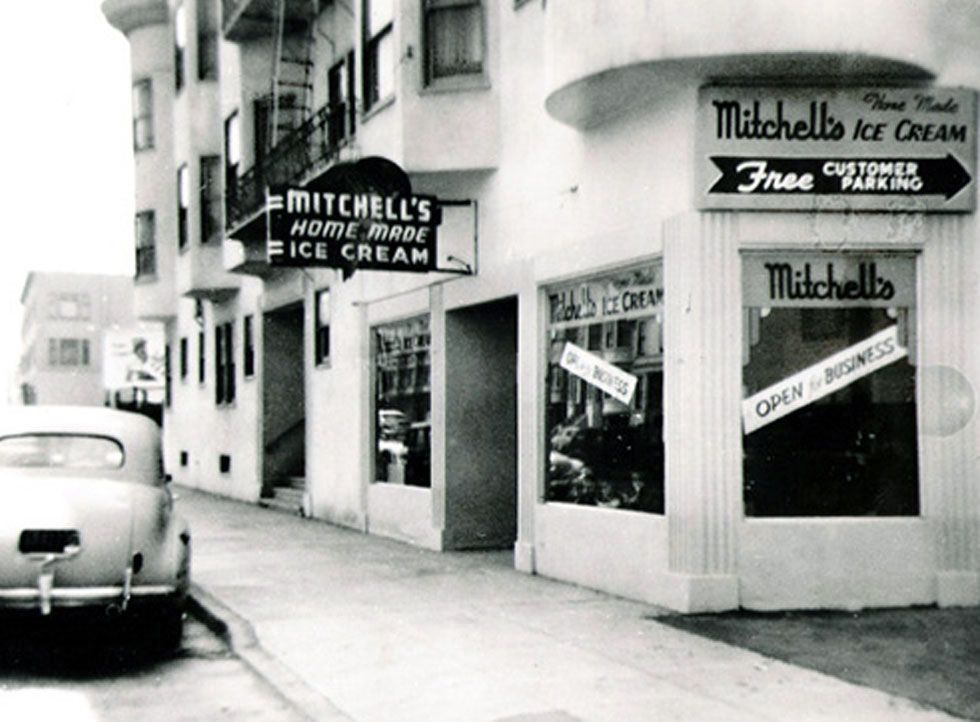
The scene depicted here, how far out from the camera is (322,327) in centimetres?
2181

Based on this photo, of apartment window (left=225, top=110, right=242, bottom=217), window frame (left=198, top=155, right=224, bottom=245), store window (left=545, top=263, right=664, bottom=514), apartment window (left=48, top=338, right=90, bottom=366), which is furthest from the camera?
apartment window (left=48, top=338, right=90, bottom=366)

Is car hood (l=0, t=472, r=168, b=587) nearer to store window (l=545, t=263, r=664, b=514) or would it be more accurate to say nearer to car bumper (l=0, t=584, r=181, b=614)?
car bumper (l=0, t=584, r=181, b=614)

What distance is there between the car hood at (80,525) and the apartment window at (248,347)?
53.4 ft

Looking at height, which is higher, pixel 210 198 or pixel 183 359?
pixel 210 198

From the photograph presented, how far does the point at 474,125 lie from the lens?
15.2 m

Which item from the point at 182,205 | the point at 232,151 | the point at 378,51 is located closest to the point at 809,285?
the point at 378,51

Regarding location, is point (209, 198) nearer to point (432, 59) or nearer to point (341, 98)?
point (341, 98)

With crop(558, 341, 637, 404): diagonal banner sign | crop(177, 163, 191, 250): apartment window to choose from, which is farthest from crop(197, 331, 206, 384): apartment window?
crop(558, 341, 637, 404): diagonal banner sign

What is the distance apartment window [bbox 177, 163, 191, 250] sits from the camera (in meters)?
30.3

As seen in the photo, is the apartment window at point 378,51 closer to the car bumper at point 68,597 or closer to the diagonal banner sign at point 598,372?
the diagonal banner sign at point 598,372

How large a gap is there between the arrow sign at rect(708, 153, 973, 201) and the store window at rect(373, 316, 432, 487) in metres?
6.67

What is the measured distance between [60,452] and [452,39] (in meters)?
7.35

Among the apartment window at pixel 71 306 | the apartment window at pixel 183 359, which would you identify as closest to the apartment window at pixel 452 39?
the apartment window at pixel 183 359

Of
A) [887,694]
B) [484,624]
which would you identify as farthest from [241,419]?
[887,694]
